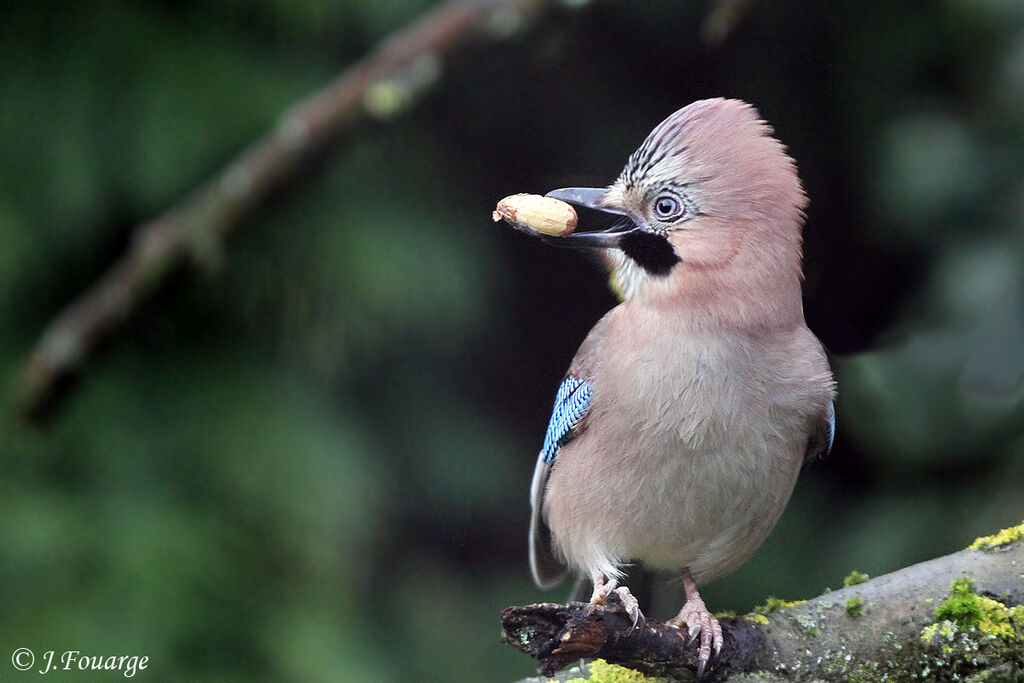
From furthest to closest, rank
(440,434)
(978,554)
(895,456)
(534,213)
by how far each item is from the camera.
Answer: (440,434) → (895,456) → (978,554) → (534,213)

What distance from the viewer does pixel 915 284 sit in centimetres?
336

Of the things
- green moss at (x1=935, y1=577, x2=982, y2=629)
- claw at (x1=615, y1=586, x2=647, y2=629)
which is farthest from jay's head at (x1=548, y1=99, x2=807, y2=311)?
green moss at (x1=935, y1=577, x2=982, y2=629)

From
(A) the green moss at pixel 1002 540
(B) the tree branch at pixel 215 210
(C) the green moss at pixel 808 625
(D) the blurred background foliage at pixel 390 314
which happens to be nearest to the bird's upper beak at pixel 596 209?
(C) the green moss at pixel 808 625

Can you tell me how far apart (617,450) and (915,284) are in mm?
1622

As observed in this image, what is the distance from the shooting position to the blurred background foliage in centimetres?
325

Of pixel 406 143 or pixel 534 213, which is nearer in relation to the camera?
pixel 534 213

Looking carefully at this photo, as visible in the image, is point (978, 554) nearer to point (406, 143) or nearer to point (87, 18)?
point (406, 143)

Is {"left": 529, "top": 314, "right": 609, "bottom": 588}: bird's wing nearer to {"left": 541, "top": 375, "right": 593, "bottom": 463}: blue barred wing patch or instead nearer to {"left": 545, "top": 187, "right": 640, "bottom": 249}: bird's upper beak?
{"left": 541, "top": 375, "right": 593, "bottom": 463}: blue barred wing patch

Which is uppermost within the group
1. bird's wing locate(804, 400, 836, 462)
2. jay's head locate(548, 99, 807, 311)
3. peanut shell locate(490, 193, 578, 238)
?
jay's head locate(548, 99, 807, 311)

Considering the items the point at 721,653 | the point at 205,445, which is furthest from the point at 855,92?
the point at 205,445

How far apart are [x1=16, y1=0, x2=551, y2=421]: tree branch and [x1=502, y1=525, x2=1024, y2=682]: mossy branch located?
172cm

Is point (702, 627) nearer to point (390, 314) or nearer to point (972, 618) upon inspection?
point (972, 618)

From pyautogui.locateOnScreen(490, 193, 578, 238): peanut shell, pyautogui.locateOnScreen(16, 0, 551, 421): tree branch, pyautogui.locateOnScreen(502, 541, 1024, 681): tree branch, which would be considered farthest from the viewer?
pyautogui.locateOnScreen(16, 0, 551, 421): tree branch

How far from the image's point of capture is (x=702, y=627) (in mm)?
2105
